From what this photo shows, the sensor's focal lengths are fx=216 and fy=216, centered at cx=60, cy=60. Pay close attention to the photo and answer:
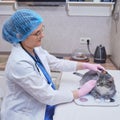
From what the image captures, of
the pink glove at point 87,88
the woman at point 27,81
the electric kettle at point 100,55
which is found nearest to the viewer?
the woman at point 27,81

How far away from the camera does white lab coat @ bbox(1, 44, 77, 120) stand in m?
1.23

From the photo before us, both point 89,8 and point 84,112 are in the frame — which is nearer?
point 84,112

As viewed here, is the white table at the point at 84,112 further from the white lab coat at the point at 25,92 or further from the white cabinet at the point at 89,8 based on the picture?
the white cabinet at the point at 89,8

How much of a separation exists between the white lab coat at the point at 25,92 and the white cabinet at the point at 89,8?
1.16 metres

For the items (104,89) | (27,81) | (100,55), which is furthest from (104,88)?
(100,55)

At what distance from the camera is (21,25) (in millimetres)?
1268

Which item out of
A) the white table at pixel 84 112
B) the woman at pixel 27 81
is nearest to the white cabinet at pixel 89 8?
the woman at pixel 27 81

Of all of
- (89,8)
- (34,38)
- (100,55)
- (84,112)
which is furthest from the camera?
(89,8)

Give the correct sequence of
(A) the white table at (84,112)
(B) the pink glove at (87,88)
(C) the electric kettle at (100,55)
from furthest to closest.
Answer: (C) the electric kettle at (100,55), (B) the pink glove at (87,88), (A) the white table at (84,112)

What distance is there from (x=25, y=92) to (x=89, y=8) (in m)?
1.35

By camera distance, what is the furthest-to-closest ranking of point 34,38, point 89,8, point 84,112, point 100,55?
point 89,8 < point 100,55 < point 34,38 < point 84,112

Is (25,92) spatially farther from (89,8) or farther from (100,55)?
(89,8)

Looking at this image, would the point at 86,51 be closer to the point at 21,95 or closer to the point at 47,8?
the point at 47,8

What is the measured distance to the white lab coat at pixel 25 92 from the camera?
4.04 ft
